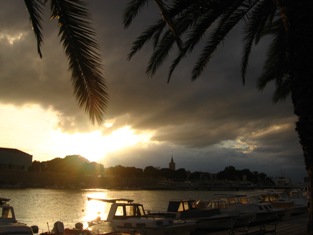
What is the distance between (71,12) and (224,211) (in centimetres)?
1868

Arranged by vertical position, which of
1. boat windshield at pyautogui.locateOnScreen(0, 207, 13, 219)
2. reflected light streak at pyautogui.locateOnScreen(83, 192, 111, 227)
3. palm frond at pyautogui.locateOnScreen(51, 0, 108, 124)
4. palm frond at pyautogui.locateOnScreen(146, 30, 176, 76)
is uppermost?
palm frond at pyautogui.locateOnScreen(146, 30, 176, 76)

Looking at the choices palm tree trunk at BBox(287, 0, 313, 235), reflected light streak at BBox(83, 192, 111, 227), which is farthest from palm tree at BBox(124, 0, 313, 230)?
reflected light streak at BBox(83, 192, 111, 227)

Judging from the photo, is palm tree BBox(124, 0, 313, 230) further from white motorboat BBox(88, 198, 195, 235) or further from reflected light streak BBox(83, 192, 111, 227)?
reflected light streak BBox(83, 192, 111, 227)

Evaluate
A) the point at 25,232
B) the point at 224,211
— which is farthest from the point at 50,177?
the point at 25,232

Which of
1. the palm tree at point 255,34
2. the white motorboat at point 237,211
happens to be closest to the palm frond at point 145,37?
the palm tree at point 255,34

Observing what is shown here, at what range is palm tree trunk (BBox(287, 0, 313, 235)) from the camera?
7223 millimetres

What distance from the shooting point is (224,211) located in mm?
21953

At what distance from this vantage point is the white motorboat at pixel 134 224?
15.4m

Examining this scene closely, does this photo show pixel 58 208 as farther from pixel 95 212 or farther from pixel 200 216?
pixel 200 216

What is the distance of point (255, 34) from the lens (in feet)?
39.3

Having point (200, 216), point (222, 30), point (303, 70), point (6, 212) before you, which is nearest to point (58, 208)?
point (200, 216)

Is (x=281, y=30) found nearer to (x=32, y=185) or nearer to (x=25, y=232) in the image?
(x=25, y=232)

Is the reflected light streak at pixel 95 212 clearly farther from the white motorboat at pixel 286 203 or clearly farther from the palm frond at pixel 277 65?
the white motorboat at pixel 286 203

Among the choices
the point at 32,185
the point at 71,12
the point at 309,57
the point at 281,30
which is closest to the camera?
the point at 71,12
